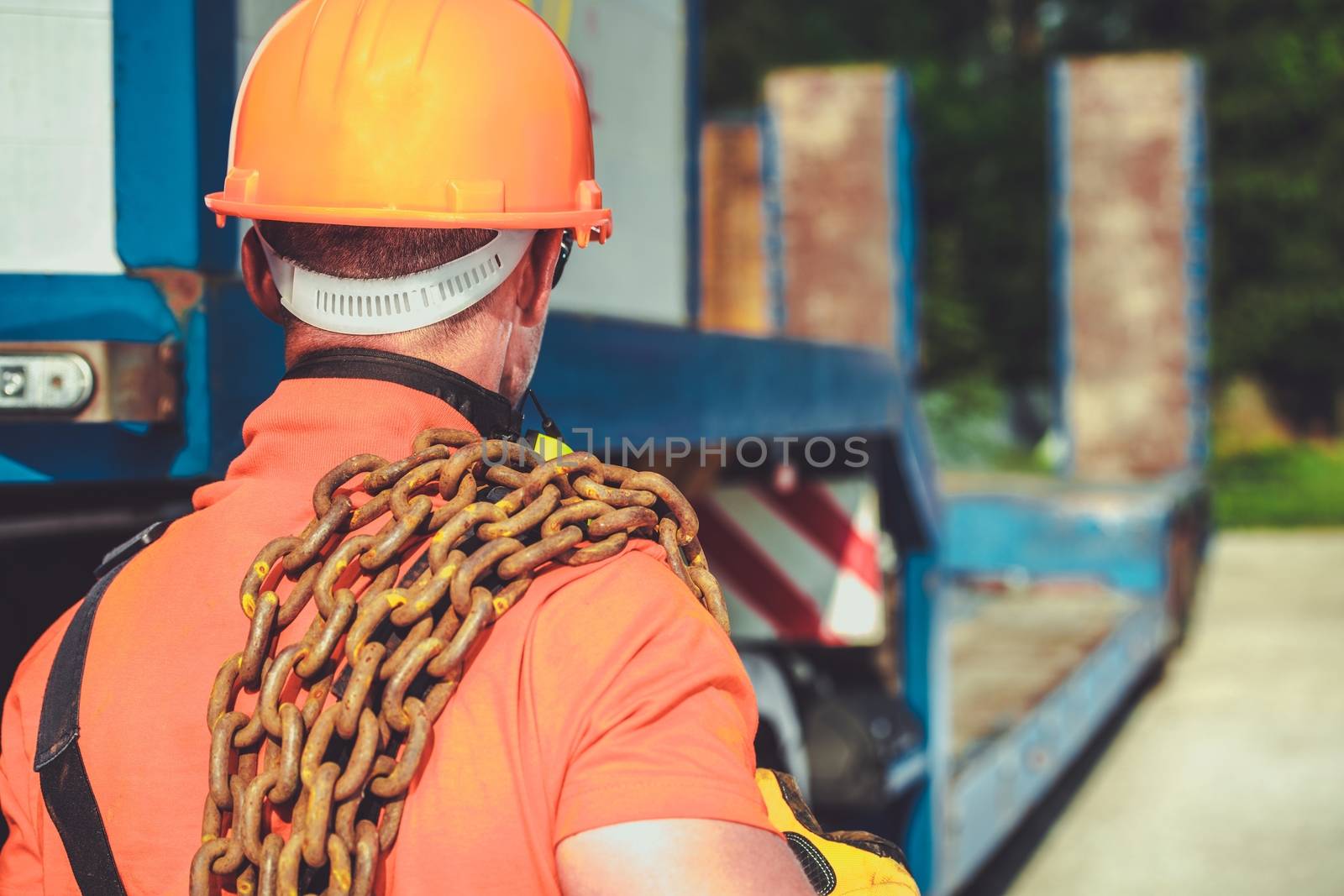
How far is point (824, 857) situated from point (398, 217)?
541mm

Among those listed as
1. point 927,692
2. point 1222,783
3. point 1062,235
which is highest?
point 1062,235

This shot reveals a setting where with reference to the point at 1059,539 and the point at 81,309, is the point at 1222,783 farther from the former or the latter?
the point at 81,309

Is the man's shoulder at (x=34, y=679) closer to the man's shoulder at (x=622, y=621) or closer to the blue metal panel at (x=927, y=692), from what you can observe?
the man's shoulder at (x=622, y=621)

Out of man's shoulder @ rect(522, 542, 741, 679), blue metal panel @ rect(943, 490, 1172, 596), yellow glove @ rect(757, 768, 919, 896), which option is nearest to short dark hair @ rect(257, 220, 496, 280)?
man's shoulder @ rect(522, 542, 741, 679)

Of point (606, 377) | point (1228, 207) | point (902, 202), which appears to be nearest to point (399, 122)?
point (606, 377)

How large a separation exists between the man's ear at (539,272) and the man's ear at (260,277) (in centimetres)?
19

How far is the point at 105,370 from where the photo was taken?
4.32 feet

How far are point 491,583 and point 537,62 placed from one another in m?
0.44

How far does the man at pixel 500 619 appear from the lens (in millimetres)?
894

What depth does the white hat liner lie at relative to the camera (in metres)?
1.07

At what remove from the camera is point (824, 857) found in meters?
1.05

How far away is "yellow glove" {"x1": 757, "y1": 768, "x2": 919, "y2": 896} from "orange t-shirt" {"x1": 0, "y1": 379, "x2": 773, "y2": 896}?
0.39ft

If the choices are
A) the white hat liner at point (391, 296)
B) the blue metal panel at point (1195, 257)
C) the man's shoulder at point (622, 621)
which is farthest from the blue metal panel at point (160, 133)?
the blue metal panel at point (1195, 257)

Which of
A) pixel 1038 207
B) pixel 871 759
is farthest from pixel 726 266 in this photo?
pixel 1038 207
